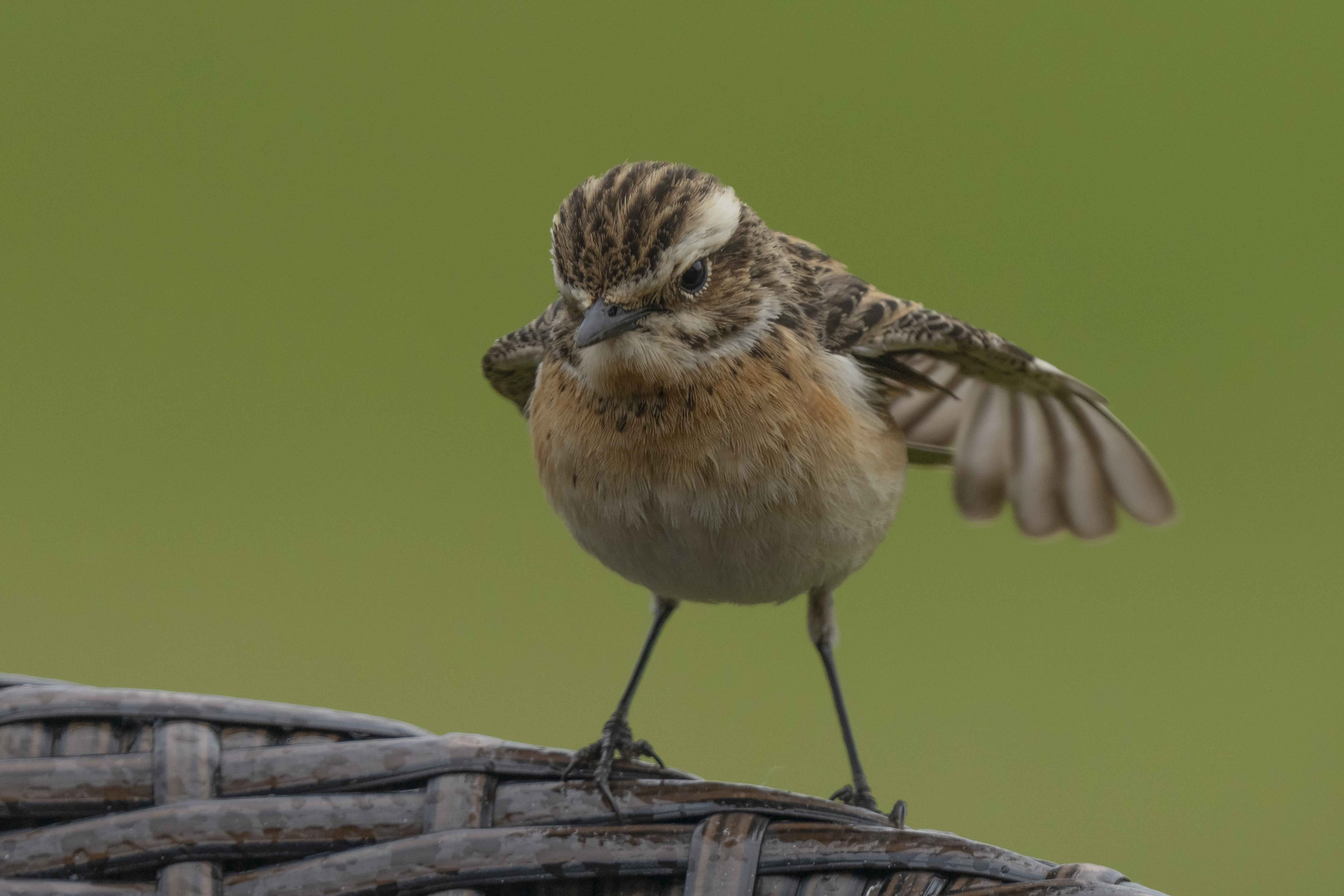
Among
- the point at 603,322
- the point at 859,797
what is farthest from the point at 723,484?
the point at 859,797

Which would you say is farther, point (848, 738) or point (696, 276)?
point (848, 738)

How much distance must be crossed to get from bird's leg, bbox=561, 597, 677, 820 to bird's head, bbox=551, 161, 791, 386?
2.68 feet

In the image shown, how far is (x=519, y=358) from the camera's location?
12.8ft

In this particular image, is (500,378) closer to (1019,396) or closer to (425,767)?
(1019,396)

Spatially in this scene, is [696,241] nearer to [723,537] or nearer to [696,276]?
[696,276]

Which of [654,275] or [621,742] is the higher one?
[654,275]

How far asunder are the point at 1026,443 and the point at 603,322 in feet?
6.44

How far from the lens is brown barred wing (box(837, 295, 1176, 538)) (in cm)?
424

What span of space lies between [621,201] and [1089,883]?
1.79m

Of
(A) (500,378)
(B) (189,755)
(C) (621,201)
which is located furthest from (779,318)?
(B) (189,755)

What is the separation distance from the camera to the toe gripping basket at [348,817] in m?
2.29

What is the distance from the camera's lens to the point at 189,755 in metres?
2.50

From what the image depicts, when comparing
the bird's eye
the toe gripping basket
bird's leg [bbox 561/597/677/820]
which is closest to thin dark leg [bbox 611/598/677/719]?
bird's leg [bbox 561/597/677/820]

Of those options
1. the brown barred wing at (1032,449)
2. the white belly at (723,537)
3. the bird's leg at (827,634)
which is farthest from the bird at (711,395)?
the brown barred wing at (1032,449)
